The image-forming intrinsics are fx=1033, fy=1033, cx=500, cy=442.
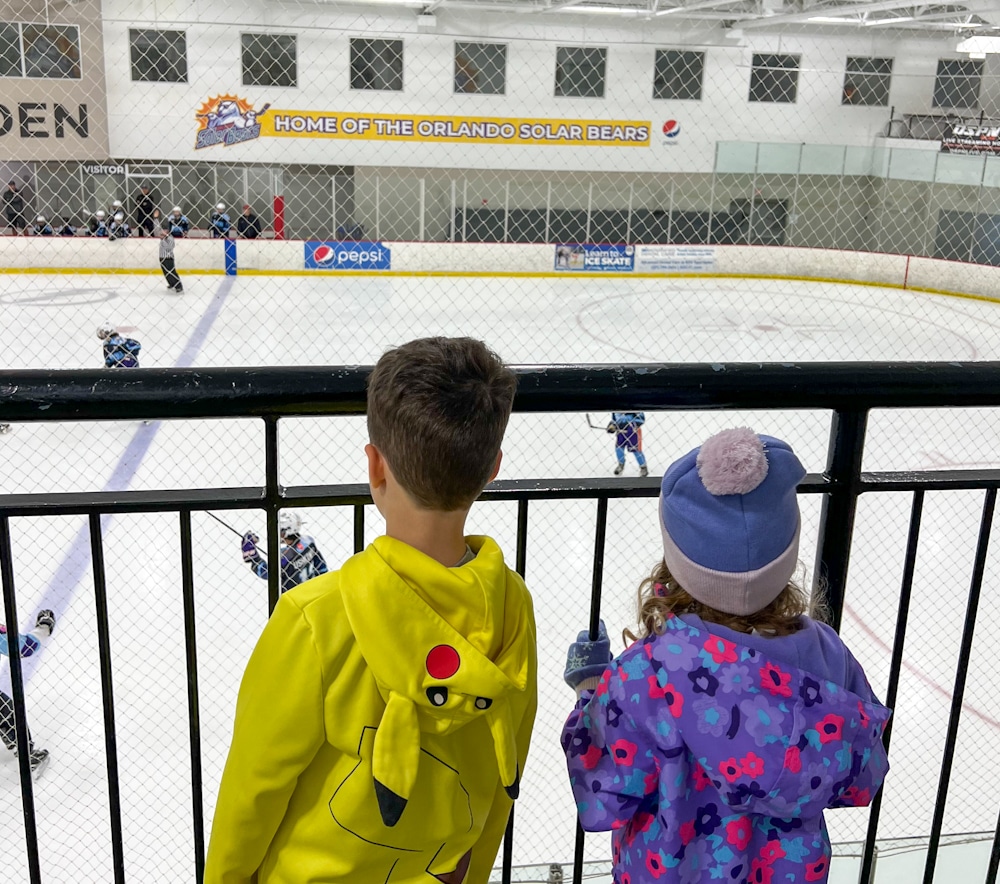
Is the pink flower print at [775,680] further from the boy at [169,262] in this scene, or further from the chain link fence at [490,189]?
the boy at [169,262]

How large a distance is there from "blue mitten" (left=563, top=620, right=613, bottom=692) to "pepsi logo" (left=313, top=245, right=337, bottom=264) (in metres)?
15.8

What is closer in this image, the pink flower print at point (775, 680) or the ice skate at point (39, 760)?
the pink flower print at point (775, 680)

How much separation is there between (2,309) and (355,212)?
19.6 feet

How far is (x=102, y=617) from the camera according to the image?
1281 millimetres

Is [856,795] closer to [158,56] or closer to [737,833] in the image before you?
[737,833]

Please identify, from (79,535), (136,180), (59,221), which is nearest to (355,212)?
(136,180)

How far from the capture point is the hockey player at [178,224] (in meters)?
15.2

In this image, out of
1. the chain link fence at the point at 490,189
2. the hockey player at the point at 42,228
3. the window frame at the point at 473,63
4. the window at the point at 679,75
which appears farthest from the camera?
the window at the point at 679,75

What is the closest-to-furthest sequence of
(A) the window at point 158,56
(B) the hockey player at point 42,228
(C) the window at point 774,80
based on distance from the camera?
(B) the hockey player at point 42,228, (A) the window at point 158,56, (C) the window at point 774,80

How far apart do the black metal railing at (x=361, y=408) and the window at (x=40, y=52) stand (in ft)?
56.6

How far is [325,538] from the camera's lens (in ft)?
23.8

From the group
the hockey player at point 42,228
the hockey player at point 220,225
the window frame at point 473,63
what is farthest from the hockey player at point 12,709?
the window frame at point 473,63

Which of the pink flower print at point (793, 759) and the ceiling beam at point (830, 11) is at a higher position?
the ceiling beam at point (830, 11)

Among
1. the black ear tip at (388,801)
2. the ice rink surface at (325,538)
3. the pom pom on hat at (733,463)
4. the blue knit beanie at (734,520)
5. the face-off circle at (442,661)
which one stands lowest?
the ice rink surface at (325,538)
